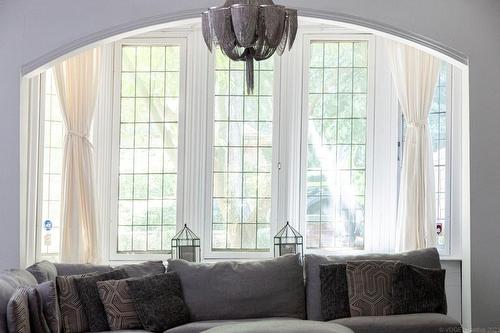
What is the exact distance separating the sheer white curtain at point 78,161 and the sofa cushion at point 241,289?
1.54 m

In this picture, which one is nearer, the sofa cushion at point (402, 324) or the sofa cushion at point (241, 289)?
the sofa cushion at point (402, 324)

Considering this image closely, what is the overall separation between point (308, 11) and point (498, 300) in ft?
8.70

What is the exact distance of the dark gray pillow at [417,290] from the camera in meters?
6.01

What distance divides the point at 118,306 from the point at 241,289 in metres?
0.91

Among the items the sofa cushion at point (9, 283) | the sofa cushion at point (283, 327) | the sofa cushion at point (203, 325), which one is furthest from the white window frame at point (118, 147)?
the sofa cushion at point (283, 327)

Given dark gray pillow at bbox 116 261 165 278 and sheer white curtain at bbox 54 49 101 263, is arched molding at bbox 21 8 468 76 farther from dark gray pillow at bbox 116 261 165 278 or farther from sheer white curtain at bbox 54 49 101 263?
dark gray pillow at bbox 116 261 165 278

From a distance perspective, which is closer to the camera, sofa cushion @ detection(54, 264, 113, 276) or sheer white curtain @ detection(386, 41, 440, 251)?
sofa cushion @ detection(54, 264, 113, 276)

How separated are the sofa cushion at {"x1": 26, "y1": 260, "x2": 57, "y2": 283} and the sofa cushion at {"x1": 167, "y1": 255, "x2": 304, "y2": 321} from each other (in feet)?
2.84

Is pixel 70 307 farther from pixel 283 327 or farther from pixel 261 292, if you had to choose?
pixel 283 327

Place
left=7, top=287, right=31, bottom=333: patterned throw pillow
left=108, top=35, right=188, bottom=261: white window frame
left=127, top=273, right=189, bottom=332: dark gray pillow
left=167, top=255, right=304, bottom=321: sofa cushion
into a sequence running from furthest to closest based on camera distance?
left=108, top=35, right=188, bottom=261: white window frame, left=167, top=255, right=304, bottom=321: sofa cushion, left=127, top=273, right=189, bottom=332: dark gray pillow, left=7, top=287, right=31, bottom=333: patterned throw pillow

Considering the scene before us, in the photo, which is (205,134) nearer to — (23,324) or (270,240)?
(270,240)

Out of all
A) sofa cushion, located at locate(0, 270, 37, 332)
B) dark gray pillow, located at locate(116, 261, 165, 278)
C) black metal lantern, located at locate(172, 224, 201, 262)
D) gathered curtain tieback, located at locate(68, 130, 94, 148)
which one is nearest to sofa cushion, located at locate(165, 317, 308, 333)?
dark gray pillow, located at locate(116, 261, 165, 278)

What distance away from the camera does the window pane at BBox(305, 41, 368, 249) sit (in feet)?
26.0

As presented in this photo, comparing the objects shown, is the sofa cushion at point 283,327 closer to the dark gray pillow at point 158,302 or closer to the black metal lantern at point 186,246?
the dark gray pillow at point 158,302
